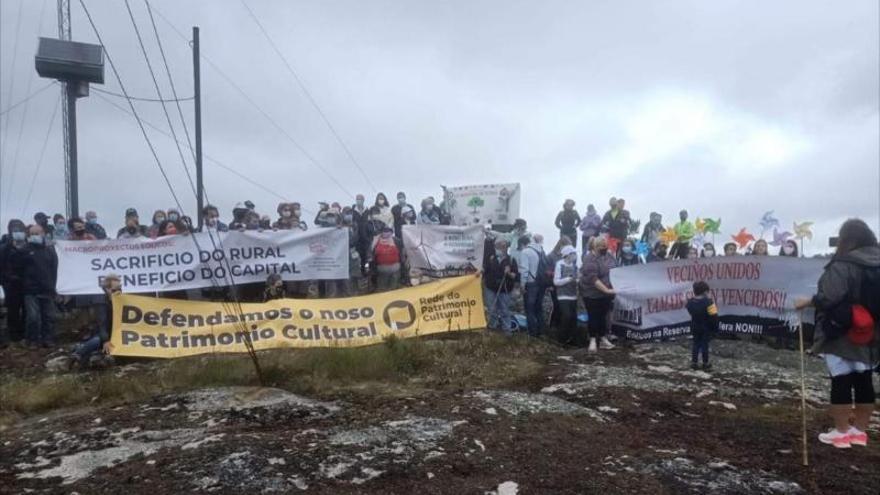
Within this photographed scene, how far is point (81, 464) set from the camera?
6.10 meters

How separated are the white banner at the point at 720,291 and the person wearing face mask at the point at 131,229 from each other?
8441 mm

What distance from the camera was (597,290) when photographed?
464 inches

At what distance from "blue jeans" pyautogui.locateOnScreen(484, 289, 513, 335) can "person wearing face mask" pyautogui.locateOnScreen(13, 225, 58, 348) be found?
7.41 metres

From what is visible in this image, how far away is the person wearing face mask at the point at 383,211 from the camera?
15.1m

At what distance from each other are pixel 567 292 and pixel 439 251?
2912 millimetres

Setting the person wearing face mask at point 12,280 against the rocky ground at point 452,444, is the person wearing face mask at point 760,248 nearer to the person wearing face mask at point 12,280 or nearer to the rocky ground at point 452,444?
the rocky ground at point 452,444

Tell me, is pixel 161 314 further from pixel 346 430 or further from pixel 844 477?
pixel 844 477

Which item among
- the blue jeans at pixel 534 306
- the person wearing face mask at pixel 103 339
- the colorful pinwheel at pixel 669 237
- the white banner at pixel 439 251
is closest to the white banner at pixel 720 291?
the blue jeans at pixel 534 306

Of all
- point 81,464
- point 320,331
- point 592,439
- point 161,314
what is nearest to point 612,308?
point 320,331

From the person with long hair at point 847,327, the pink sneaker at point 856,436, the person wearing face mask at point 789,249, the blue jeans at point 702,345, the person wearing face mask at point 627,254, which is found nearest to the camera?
the person with long hair at point 847,327

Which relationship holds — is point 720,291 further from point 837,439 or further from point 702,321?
point 837,439

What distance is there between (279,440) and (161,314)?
5432 mm

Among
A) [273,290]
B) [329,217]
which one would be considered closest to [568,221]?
[329,217]

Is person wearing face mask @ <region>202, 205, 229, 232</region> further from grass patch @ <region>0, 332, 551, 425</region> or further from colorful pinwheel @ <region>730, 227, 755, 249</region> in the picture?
colorful pinwheel @ <region>730, 227, 755, 249</region>
